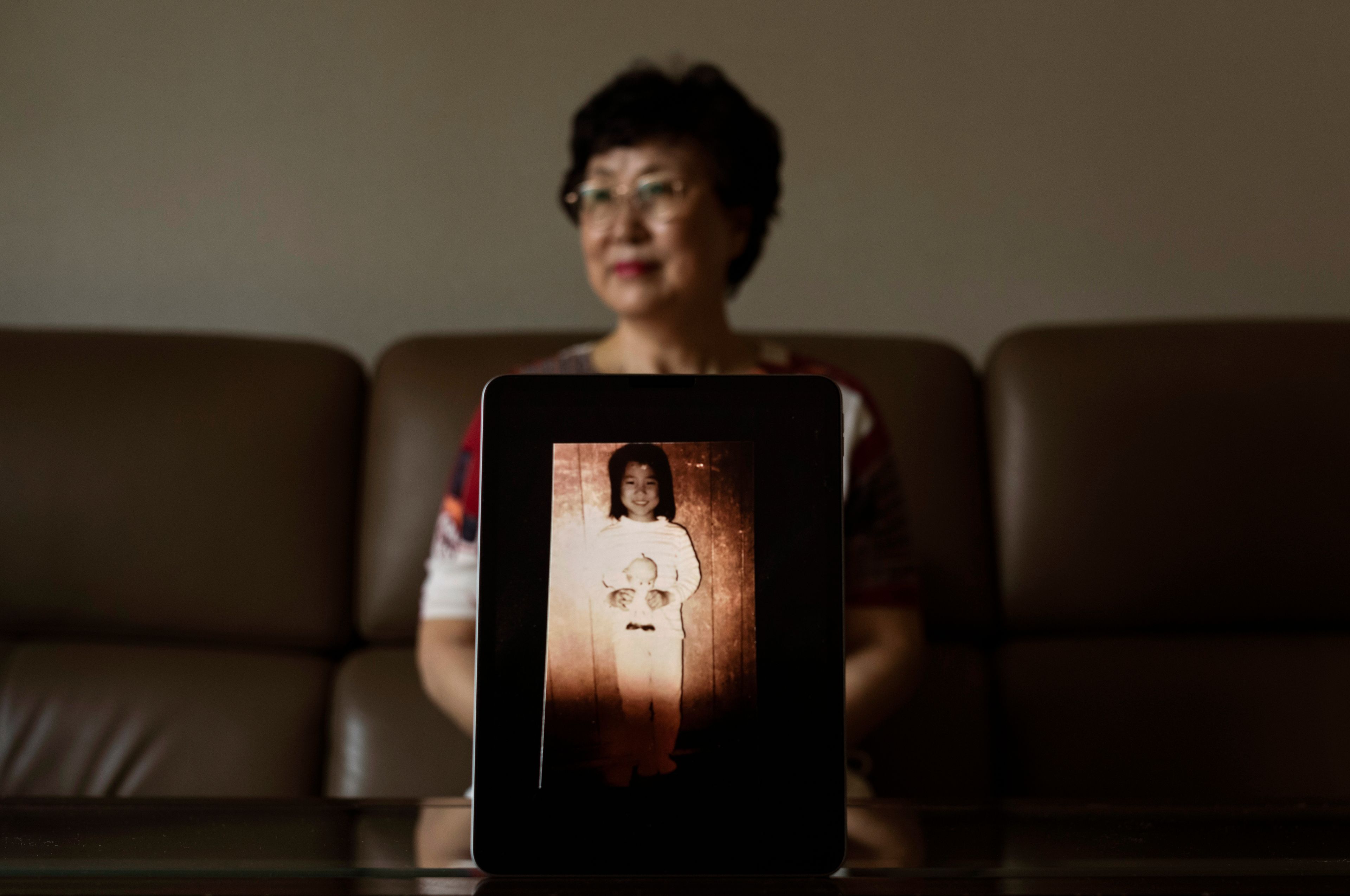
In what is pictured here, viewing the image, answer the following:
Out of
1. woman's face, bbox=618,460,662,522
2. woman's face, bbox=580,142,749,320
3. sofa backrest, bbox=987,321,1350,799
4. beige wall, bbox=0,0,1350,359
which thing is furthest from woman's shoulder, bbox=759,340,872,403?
woman's face, bbox=618,460,662,522

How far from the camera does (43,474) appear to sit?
121 centimetres

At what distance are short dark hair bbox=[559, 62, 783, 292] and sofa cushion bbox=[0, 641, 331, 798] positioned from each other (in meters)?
0.65

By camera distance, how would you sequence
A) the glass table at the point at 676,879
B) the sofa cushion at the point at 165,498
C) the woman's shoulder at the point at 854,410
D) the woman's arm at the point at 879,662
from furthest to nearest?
the sofa cushion at the point at 165,498
the woman's shoulder at the point at 854,410
the woman's arm at the point at 879,662
the glass table at the point at 676,879

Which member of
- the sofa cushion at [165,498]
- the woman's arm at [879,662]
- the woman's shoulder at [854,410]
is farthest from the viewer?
the sofa cushion at [165,498]

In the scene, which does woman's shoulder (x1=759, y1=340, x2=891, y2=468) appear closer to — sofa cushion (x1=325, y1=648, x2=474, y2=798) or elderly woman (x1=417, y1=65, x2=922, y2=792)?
elderly woman (x1=417, y1=65, x2=922, y2=792)

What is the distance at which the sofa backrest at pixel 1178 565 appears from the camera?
117 centimetres

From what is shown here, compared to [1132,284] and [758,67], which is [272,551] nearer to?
[758,67]

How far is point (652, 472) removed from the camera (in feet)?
1.42

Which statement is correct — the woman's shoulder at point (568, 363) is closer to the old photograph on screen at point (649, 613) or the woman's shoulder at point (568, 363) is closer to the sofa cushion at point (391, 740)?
the sofa cushion at point (391, 740)

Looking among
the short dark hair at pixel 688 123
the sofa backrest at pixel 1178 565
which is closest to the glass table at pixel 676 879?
the sofa backrest at pixel 1178 565

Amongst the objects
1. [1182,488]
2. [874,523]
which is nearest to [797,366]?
[874,523]

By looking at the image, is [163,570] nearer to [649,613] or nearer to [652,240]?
[652,240]

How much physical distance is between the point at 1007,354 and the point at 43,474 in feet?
3.77

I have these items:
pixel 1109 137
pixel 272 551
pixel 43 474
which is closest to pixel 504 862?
pixel 272 551
